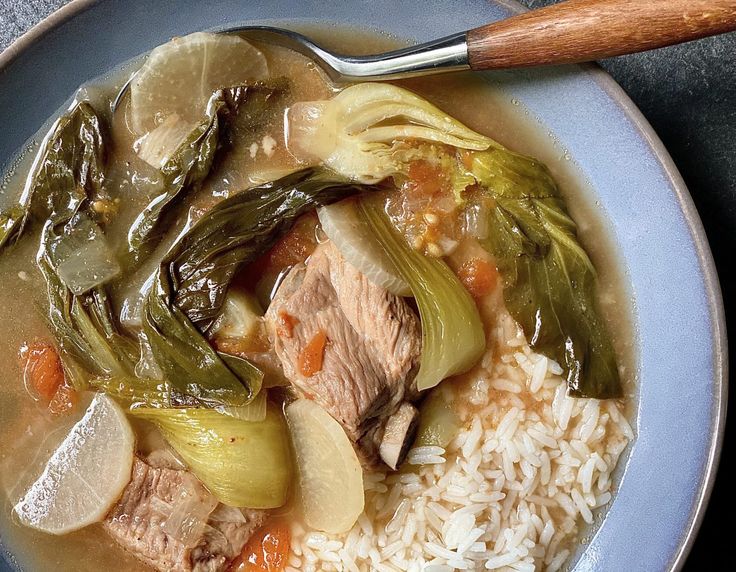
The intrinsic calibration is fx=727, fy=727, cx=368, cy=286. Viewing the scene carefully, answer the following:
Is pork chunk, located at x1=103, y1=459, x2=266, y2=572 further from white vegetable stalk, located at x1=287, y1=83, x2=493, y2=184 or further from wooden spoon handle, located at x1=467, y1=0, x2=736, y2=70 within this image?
wooden spoon handle, located at x1=467, y1=0, x2=736, y2=70

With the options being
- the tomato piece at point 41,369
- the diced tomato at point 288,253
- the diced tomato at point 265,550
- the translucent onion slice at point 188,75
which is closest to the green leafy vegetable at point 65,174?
the translucent onion slice at point 188,75

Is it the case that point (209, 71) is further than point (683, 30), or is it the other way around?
point (209, 71)

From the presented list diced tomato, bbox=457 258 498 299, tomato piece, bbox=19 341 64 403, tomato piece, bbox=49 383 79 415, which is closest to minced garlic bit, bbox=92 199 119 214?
tomato piece, bbox=19 341 64 403

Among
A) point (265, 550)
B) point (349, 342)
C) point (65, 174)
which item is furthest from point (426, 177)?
point (265, 550)

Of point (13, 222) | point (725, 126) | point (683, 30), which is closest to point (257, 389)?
point (13, 222)

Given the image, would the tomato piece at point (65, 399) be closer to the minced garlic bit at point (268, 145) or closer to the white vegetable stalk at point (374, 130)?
the minced garlic bit at point (268, 145)

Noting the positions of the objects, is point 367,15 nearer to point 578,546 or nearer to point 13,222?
point 13,222
